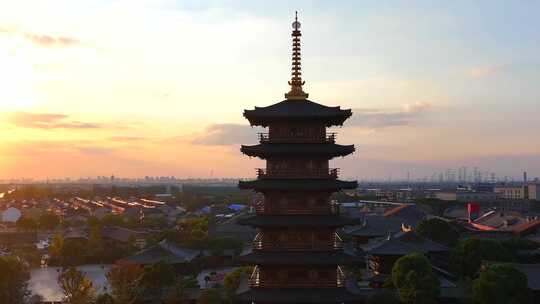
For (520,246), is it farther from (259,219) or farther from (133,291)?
(259,219)

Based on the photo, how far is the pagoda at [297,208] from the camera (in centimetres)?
2830

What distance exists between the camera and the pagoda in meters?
28.3

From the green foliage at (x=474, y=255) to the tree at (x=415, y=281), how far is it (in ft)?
42.4

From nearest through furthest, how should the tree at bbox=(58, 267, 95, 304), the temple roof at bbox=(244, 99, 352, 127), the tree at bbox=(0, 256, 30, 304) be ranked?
1. the temple roof at bbox=(244, 99, 352, 127)
2. the tree at bbox=(58, 267, 95, 304)
3. the tree at bbox=(0, 256, 30, 304)

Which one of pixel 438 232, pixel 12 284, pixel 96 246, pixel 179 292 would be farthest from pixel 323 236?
pixel 96 246

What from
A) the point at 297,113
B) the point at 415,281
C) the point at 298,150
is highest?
the point at 297,113

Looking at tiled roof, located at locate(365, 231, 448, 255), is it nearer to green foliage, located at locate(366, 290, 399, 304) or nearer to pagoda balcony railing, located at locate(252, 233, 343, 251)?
green foliage, located at locate(366, 290, 399, 304)

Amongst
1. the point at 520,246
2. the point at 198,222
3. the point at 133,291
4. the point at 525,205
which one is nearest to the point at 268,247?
the point at 133,291

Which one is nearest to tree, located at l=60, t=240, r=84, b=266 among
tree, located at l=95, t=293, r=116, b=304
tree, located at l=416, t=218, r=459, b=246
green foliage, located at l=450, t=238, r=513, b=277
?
tree, located at l=95, t=293, r=116, b=304

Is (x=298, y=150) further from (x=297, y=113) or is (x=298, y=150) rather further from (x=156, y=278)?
(x=156, y=278)

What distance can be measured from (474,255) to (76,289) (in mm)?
37004

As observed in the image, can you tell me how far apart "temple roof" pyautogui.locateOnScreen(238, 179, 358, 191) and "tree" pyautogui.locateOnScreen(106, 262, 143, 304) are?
21.5 metres

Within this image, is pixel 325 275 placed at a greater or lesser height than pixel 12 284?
greater

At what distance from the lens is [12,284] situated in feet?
161
